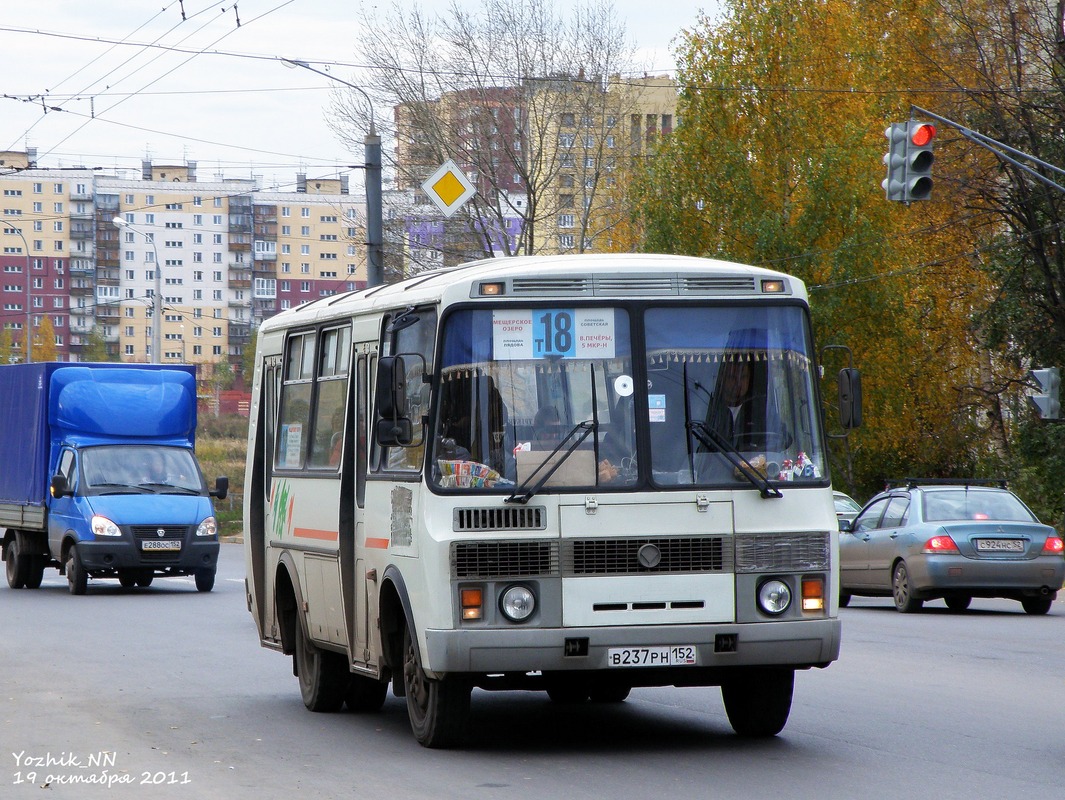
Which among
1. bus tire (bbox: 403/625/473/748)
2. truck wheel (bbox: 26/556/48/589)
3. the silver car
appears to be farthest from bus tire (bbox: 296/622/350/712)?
truck wheel (bbox: 26/556/48/589)

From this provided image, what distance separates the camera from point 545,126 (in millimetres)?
50844

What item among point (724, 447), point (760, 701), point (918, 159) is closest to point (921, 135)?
point (918, 159)

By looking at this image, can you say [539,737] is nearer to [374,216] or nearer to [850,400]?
[850,400]

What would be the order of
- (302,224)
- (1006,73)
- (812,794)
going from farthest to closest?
(302,224), (1006,73), (812,794)

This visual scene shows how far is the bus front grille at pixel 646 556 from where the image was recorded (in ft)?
29.4

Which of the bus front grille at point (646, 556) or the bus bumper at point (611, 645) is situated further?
the bus front grille at point (646, 556)

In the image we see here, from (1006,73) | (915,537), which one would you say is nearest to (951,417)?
(1006,73)

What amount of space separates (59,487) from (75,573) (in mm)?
1259

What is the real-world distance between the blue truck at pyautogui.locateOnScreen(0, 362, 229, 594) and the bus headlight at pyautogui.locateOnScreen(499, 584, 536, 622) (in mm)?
16301

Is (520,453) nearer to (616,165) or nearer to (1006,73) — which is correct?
(1006,73)

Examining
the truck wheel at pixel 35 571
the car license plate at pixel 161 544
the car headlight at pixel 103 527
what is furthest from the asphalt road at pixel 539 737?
the truck wheel at pixel 35 571

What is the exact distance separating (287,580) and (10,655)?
4877 millimetres

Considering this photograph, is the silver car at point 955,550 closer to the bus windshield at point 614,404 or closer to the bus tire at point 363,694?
the bus tire at point 363,694

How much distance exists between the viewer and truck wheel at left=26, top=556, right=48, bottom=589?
26750 mm
